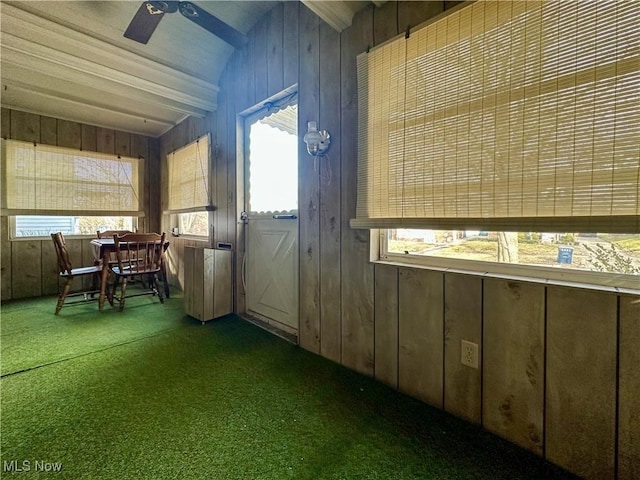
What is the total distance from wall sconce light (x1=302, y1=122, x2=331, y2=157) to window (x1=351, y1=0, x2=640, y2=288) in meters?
0.37

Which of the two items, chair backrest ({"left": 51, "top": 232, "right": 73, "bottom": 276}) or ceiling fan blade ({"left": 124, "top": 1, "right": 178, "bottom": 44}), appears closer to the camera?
ceiling fan blade ({"left": 124, "top": 1, "right": 178, "bottom": 44})

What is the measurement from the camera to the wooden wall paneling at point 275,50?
2447 mm

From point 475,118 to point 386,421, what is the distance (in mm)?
1569

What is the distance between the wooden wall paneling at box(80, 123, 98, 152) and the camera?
4.17m

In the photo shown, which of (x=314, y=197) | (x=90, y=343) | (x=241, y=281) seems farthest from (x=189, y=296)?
(x=314, y=197)

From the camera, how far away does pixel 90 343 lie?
2.30 metres

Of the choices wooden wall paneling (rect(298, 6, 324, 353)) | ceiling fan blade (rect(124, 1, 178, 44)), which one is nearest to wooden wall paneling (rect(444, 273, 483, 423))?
wooden wall paneling (rect(298, 6, 324, 353))

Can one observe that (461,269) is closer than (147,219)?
Yes

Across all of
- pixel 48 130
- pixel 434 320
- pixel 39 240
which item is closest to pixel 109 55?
pixel 48 130

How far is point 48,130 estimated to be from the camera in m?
3.89

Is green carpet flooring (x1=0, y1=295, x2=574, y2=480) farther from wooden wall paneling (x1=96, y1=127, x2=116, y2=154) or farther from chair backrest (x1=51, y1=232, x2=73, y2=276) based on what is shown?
wooden wall paneling (x1=96, y1=127, x2=116, y2=154)

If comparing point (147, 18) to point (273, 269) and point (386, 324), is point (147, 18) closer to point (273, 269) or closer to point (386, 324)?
point (273, 269)

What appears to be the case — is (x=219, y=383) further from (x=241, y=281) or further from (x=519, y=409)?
(x=519, y=409)

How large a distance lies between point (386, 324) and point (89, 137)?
5067mm
